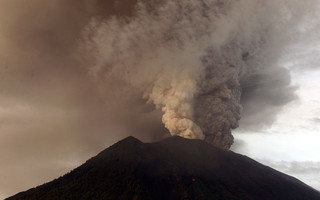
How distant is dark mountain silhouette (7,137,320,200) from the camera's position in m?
66.1

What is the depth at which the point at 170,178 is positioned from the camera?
233ft

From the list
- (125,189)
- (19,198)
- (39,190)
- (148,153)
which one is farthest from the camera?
(148,153)

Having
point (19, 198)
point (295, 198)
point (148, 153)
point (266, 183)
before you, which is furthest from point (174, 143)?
point (19, 198)

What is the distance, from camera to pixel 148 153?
284 ft

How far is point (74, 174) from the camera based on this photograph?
79062 millimetres

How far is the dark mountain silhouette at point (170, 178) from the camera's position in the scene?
66125 mm

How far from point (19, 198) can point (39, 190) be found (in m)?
5.34

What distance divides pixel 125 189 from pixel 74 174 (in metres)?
19.1

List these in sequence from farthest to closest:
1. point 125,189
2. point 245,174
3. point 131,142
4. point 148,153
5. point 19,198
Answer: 1. point 131,142
2. point 148,153
3. point 245,174
4. point 19,198
5. point 125,189

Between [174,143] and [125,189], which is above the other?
[174,143]

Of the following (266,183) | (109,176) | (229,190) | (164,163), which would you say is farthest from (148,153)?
(266,183)

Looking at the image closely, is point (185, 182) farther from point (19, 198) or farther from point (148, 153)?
point (19, 198)

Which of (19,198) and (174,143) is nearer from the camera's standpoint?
(19,198)

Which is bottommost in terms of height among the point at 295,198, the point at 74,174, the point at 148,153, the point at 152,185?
the point at 295,198
